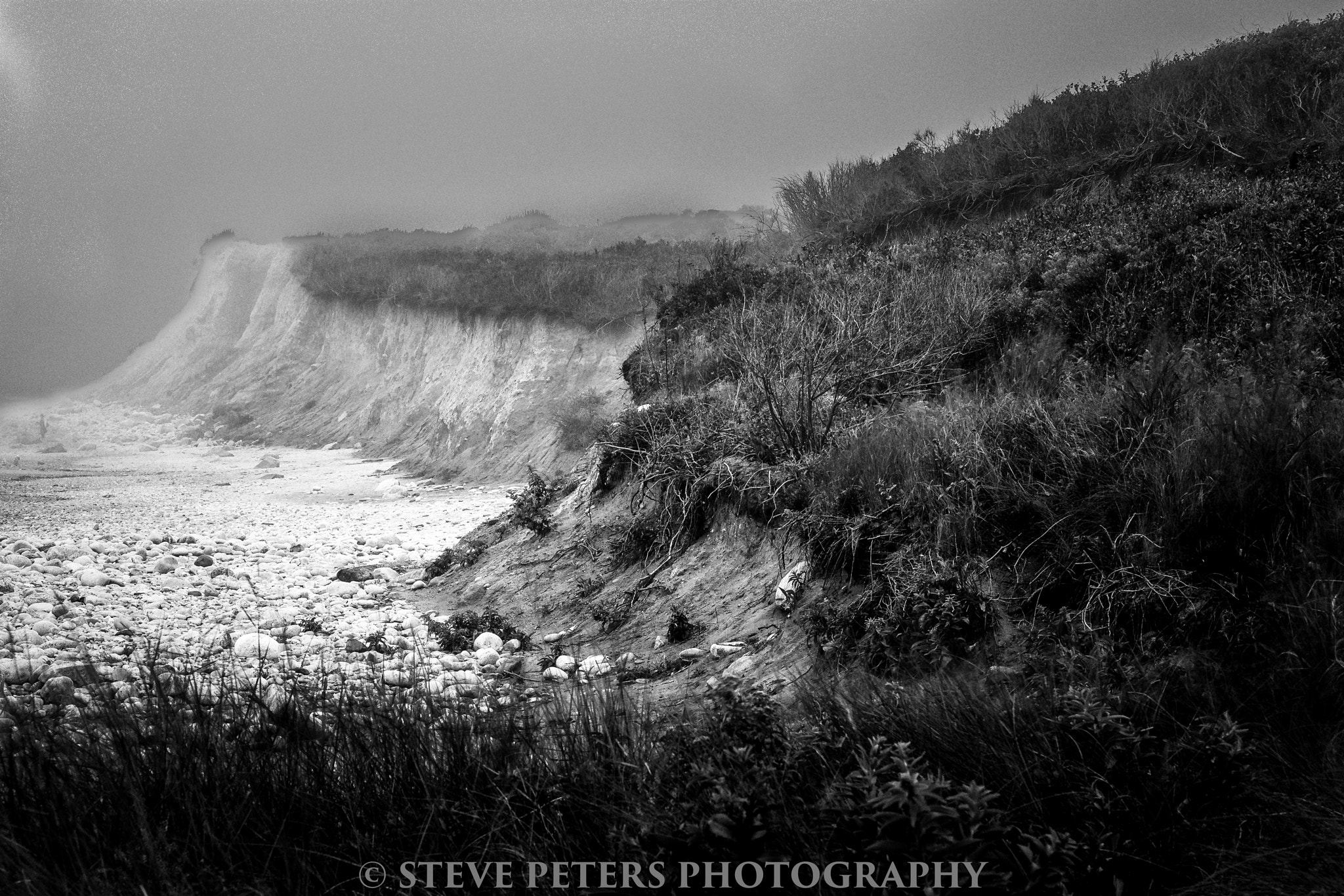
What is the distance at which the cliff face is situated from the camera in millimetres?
19578

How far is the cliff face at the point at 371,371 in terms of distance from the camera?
19.6m

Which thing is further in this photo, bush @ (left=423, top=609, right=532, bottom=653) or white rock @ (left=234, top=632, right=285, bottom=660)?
bush @ (left=423, top=609, right=532, bottom=653)

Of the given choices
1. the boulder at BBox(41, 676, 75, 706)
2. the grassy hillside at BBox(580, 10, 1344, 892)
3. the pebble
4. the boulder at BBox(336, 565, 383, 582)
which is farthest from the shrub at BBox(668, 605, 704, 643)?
the boulder at BBox(336, 565, 383, 582)

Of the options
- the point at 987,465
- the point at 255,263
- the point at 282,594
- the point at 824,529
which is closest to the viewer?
the point at 987,465

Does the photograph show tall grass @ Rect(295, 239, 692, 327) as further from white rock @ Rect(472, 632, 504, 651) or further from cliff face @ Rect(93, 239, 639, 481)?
white rock @ Rect(472, 632, 504, 651)

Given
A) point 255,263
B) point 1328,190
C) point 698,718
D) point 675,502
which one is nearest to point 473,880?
point 698,718

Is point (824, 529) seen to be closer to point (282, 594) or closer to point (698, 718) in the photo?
point (698, 718)

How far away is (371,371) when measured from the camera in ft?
83.4

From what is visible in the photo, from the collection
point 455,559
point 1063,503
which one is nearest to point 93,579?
point 455,559

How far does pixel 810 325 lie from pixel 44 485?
16.5 m

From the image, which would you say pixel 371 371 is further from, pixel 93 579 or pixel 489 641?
pixel 489 641

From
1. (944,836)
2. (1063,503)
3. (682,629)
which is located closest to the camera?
(944,836)

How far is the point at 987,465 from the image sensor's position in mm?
4891

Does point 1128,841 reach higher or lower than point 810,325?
lower
